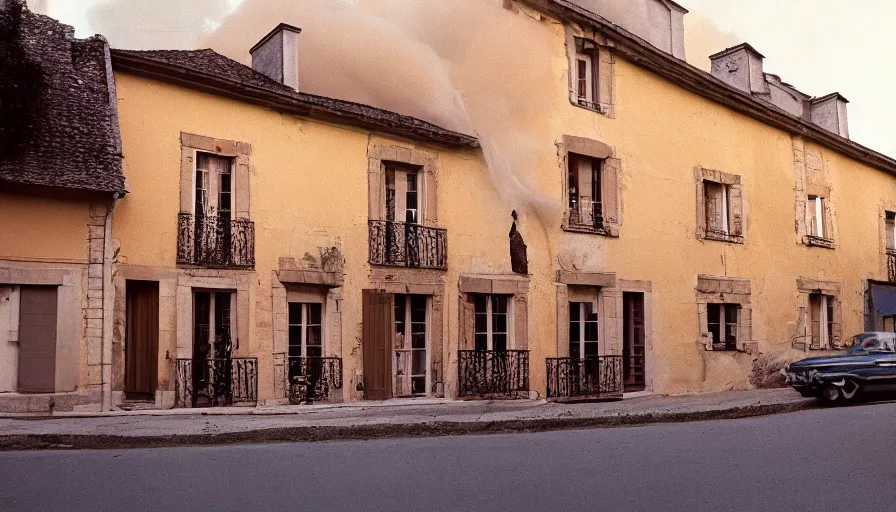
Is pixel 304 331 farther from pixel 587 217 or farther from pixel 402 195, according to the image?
pixel 587 217

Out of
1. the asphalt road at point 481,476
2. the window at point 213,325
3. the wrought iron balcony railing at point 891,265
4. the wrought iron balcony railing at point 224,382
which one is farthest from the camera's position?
the wrought iron balcony railing at point 891,265

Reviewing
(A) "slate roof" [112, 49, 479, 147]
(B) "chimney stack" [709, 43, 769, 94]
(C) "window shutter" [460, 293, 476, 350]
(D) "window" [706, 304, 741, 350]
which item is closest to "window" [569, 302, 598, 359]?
(C) "window shutter" [460, 293, 476, 350]

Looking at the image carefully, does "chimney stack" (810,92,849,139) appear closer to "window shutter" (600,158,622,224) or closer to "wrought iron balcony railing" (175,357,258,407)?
"window shutter" (600,158,622,224)

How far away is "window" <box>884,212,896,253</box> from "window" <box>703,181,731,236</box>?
724 cm

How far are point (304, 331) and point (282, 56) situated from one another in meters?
4.63

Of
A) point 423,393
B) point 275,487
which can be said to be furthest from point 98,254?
point 275,487

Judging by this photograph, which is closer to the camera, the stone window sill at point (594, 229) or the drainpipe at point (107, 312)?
the drainpipe at point (107, 312)

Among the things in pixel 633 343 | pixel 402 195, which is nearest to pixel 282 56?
pixel 402 195

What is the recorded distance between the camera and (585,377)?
1566 cm

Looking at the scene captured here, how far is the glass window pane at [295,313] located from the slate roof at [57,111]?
10.7 feet

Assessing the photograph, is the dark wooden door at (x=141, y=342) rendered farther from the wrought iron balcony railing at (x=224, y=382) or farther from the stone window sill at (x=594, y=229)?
the stone window sill at (x=594, y=229)

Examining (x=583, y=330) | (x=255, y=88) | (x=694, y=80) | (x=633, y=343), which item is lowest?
(x=633, y=343)

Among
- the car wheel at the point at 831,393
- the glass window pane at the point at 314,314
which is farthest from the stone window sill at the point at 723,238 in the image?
the glass window pane at the point at 314,314

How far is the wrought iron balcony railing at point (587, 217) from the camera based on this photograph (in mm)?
15906
